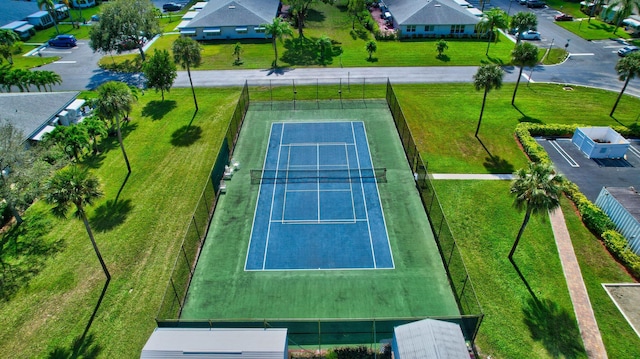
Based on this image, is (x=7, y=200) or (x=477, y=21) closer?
(x=7, y=200)

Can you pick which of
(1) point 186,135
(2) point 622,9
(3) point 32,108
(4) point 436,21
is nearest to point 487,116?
(4) point 436,21

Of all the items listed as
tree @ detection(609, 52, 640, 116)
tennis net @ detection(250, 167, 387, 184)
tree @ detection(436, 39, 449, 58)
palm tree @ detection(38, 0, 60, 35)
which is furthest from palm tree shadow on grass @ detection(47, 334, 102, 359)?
palm tree @ detection(38, 0, 60, 35)

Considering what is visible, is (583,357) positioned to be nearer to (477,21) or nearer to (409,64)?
(409,64)

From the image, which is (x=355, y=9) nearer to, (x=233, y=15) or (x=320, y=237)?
(x=233, y=15)

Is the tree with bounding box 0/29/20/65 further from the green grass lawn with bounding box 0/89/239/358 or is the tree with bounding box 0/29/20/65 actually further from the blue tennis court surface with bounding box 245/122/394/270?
the blue tennis court surface with bounding box 245/122/394/270

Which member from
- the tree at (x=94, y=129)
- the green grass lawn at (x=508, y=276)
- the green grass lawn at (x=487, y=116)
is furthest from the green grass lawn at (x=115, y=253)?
the green grass lawn at (x=487, y=116)

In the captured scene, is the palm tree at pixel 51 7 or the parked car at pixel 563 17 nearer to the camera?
the palm tree at pixel 51 7

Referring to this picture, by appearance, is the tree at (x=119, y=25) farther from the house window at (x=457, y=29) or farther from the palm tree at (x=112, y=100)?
the house window at (x=457, y=29)

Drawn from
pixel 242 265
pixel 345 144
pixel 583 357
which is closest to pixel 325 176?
pixel 345 144

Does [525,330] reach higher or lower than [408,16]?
lower
